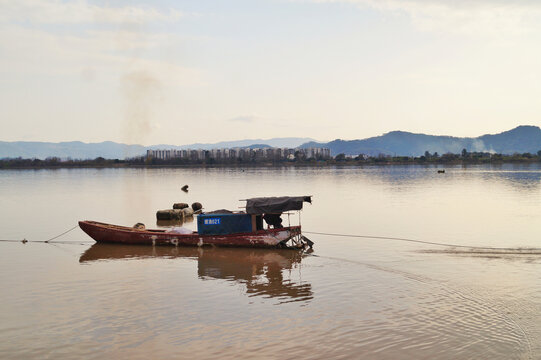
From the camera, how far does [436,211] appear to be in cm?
4791

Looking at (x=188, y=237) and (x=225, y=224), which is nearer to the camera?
(x=225, y=224)

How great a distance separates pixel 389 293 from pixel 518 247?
14233 mm

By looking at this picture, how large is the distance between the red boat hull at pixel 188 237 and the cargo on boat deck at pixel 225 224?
34 cm

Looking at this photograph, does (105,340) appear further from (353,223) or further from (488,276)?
(353,223)

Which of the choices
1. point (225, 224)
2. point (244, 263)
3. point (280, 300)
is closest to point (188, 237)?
point (225, 224)

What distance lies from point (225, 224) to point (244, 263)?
14.4 ft

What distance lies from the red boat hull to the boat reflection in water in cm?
37

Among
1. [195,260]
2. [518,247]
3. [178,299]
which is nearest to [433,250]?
[518,247]

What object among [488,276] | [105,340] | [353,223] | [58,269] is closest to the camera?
[105,340]

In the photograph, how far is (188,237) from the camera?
1141 inches

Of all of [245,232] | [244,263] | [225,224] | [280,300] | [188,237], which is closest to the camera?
[280,300]

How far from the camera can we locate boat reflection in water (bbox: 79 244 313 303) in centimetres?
1958

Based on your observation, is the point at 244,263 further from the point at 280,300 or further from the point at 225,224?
the point at 280,300

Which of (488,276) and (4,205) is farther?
(4,205)
